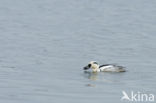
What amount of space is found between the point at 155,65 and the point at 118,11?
606 inches

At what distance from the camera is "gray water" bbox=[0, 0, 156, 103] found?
20.9 metres

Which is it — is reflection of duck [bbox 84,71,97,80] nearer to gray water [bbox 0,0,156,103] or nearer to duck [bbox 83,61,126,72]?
gray water [bbox 0,0,156,103]

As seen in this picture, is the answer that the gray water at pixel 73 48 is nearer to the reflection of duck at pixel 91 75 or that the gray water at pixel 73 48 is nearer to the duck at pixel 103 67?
the reflection of duck at pixel 91 75

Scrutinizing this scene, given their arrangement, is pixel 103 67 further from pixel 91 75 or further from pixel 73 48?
pixel 73 48

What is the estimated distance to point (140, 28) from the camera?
111ft

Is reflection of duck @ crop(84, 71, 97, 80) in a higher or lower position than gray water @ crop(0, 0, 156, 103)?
lower

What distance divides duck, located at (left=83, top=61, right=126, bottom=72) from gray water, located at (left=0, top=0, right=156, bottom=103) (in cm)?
18

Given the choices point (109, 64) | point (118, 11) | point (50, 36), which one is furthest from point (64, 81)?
point (118, 11)

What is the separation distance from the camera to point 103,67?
80.7 feet

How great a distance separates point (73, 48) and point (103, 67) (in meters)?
3.88

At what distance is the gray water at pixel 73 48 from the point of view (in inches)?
823

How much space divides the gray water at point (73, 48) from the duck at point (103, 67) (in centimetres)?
18

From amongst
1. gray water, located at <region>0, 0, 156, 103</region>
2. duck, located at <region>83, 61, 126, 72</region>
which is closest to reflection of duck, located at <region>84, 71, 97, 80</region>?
gray water, located at <region>0, 0, 156, 103</region>

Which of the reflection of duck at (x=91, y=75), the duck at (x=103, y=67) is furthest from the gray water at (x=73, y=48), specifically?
the duck at (x=103, y=67)
